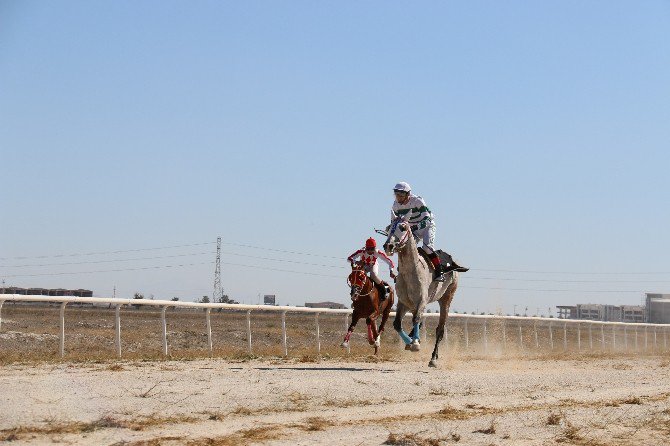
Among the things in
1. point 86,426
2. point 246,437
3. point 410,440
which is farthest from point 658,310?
point 86,426

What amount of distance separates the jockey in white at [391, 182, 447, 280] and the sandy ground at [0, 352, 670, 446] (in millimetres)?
2805

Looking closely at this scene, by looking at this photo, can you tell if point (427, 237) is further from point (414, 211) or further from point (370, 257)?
point (370, 257)

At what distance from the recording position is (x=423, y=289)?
629 inches

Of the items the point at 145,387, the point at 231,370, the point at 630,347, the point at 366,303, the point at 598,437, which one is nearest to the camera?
the point at 598,437

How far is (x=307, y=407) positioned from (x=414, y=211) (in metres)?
7.40

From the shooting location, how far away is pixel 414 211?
16.5m

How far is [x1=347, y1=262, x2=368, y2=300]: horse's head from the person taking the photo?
56.0ft

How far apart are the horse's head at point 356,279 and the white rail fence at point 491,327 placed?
105 inches

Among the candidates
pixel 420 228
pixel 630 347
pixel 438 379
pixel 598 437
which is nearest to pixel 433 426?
pixel 598 437

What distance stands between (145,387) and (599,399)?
5.17 meters

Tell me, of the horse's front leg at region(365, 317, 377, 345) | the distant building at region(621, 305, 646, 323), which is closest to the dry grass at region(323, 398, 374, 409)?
the horse's front leg at region(365, 317, 377, 345)

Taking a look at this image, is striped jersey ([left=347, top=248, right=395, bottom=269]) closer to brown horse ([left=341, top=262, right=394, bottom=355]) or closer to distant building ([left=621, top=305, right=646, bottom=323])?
brown horse ([left=341, top=262, right=394, bottom=355])

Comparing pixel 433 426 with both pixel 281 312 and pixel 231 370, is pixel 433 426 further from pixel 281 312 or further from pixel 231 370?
pixel 281 312

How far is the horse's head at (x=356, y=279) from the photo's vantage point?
17.1 metres
